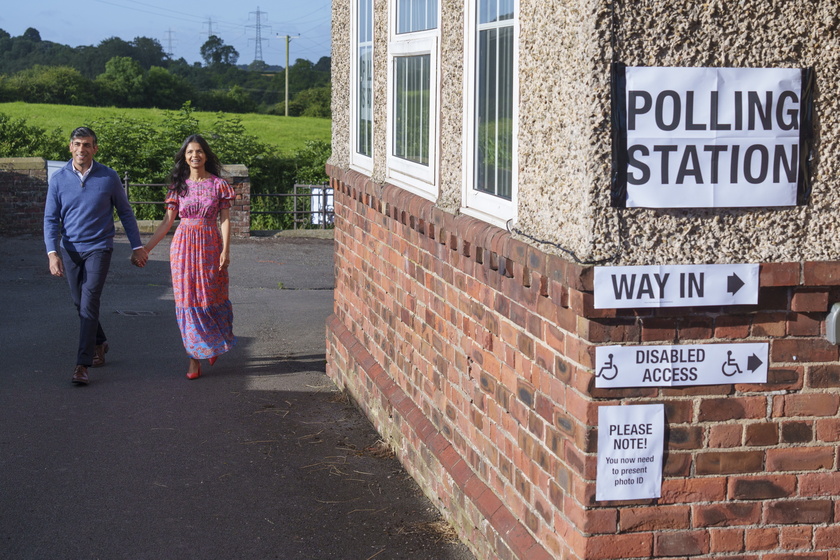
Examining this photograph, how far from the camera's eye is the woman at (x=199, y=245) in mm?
8180

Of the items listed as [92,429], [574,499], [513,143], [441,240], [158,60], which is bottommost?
[92,429]

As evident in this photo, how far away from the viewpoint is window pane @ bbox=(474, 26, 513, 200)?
166 inches

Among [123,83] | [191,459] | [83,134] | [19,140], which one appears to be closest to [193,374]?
[83,134]

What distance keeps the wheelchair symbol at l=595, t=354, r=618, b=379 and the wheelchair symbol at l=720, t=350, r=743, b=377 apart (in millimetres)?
365

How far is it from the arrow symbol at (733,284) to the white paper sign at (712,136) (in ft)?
0.75

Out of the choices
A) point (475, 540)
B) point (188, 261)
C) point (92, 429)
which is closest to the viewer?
point (475, 540)

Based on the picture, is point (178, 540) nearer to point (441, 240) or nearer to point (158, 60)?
point (441, 240)

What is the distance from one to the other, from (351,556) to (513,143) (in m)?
2.06

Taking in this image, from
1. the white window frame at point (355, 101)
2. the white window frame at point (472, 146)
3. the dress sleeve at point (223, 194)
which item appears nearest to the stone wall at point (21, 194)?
the dress sleeve at point (223, 194)

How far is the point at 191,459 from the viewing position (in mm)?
6414

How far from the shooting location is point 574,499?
11.7ft

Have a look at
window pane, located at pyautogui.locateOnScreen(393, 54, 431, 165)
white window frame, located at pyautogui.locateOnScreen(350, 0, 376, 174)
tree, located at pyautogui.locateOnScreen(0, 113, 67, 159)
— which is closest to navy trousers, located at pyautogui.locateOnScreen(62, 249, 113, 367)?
white window frame, located at pyautogui.locateOnScreen(350, 0, 376, 174)

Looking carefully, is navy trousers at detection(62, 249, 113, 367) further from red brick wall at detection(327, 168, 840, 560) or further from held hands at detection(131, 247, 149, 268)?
red brick wall at detection(327, 168, 840, 560)

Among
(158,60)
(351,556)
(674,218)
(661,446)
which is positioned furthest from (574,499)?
(158,60)
